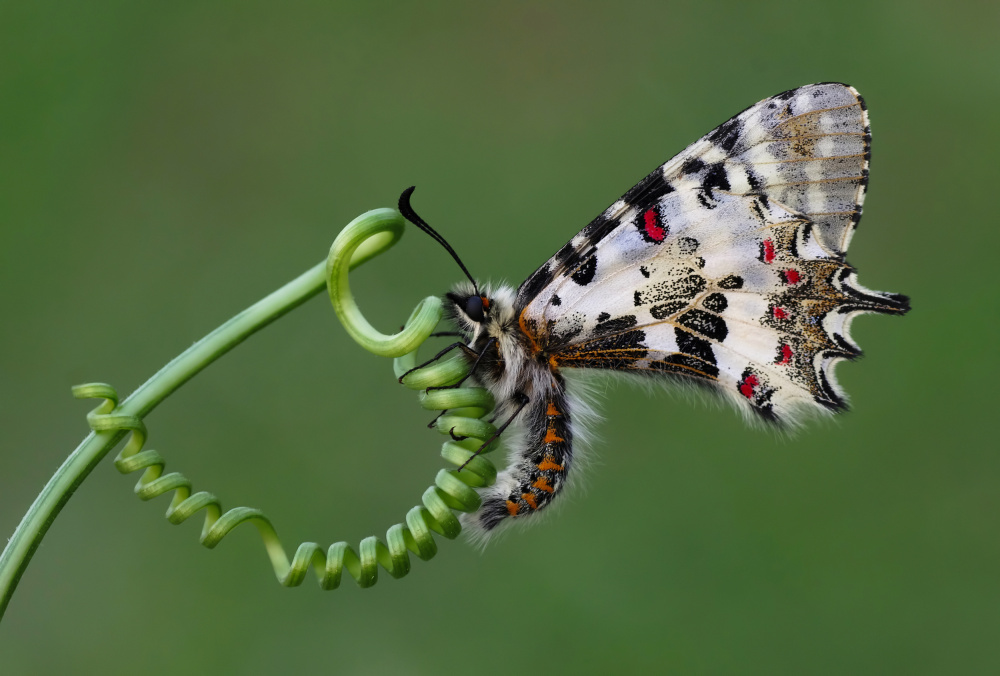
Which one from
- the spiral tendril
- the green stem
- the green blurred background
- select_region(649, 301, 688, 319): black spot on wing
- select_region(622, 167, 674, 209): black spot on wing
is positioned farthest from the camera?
the green blurred background

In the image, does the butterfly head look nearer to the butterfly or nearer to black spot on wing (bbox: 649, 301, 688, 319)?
the butterfly

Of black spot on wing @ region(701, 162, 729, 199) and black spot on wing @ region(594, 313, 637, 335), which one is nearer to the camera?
black spot on wing @ region(701, 162, 729, 199)

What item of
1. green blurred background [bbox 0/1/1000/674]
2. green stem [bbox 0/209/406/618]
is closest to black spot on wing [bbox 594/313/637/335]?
green stem [bbox 0/209/406/618]

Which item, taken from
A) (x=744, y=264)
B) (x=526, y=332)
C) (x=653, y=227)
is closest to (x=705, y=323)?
(x=744, y=264)

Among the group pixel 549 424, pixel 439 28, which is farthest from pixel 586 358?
pixel 439 28

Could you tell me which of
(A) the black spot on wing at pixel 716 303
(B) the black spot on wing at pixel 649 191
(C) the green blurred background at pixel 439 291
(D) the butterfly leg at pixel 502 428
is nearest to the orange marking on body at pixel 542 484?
(D) the butterfly leg at pixel 502 428

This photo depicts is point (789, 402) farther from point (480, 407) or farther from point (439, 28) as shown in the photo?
point (439, 28)
